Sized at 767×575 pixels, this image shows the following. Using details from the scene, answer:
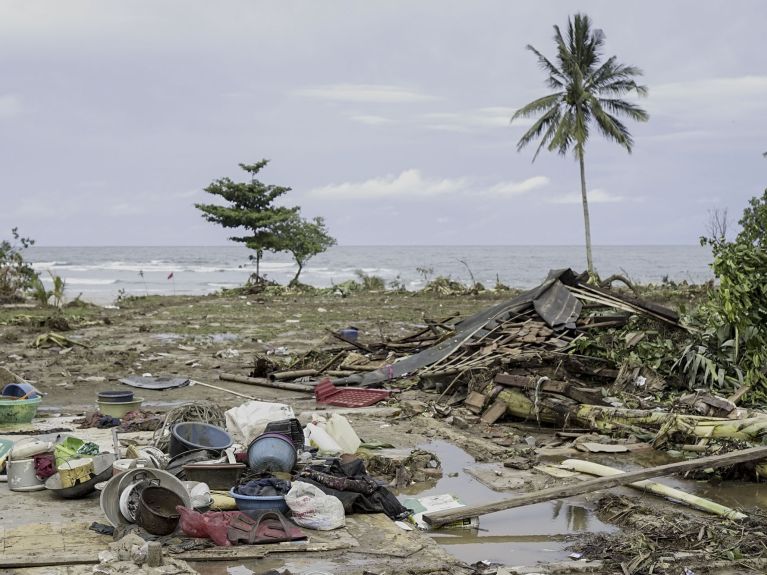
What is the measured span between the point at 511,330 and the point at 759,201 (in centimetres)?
1921

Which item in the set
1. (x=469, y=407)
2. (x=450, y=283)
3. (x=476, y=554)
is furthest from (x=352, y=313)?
(x=476, y=554)

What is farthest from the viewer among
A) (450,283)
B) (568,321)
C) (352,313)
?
(450,283)

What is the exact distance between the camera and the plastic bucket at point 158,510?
549cm

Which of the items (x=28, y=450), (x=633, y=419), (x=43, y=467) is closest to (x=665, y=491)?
(x=633, y=419)

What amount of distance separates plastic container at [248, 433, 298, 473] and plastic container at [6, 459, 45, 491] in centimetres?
175

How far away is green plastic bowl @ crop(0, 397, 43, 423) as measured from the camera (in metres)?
9.05

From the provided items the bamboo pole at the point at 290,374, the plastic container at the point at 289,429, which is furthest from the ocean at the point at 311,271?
the plastic container at the point at 289,429

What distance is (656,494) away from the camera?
6684 millimetres

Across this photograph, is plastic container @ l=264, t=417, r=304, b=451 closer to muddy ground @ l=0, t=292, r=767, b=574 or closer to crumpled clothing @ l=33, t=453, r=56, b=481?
muddy ground @ l=0, t=292, r=767, b=574

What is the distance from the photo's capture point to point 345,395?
11.1 meters

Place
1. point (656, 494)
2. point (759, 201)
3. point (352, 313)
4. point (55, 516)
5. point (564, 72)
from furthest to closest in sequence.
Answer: point (564, 72) < point (759, 201) < point (352, 313) < point (656, 494) < point (55, 516)

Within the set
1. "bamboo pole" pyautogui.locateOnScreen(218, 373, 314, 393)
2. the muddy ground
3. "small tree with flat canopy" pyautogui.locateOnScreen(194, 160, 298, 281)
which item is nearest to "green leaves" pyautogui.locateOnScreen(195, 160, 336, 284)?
"small tree with flat canopy" pyautogui.locateOnScreen(194, 160, 298, 281)

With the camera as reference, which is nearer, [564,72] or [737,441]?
[737,441]

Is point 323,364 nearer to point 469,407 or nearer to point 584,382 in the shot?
point 469,407
